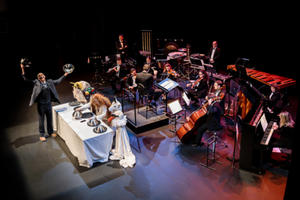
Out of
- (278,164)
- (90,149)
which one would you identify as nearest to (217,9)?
(278,164)

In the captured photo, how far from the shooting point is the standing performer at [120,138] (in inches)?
206

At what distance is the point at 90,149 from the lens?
519 cm

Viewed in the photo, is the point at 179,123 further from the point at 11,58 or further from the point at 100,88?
the point at 11,58

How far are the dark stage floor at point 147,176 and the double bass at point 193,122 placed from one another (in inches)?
10.6

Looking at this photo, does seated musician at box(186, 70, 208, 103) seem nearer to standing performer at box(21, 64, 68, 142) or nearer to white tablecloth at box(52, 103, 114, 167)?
white tablecloth at box(52, 103, 114, 167)

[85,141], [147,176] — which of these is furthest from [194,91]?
[85,141]

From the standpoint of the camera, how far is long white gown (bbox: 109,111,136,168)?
5234 mm

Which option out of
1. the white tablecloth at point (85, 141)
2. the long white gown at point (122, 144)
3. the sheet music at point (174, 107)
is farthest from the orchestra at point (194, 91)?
the white tablecloth at point (85, 141)

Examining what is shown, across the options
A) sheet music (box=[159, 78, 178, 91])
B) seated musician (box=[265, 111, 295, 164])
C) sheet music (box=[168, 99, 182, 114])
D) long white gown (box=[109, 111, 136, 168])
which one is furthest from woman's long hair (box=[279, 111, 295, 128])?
long white gown (box=[109, 111, 136, 168])

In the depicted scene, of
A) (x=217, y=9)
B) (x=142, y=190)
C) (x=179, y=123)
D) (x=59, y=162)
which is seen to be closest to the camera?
(x=142, y=190)

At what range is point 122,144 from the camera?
539 cm

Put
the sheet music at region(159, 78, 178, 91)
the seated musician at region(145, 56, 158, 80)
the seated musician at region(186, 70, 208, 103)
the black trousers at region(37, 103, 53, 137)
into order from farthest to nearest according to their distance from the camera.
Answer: the seated musician at region(145, 56, 158, 80) → the seated musician at region(186, 70, 208, 103) → the sheet music at region(159, 78, 178, 91) → the black trousers at region(37, 103, 53, 137)

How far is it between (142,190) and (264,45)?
8302 mm

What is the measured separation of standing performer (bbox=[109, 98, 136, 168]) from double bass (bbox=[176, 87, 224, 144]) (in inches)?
Result: 49.1
